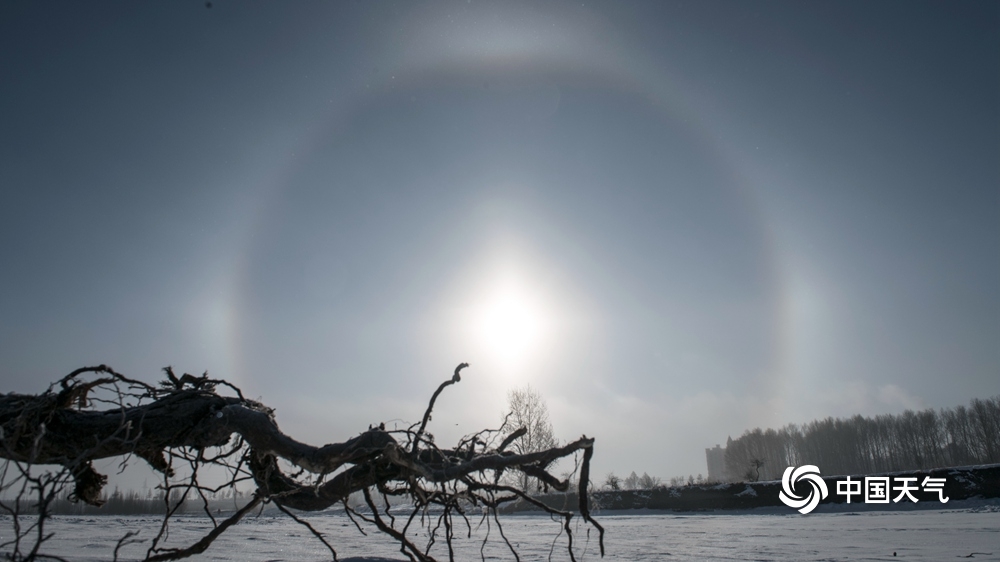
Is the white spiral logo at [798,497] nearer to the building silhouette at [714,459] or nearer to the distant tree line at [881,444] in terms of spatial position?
the distant tree line at [881,444]

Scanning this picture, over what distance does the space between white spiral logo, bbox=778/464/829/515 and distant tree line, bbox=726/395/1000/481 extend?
128ft

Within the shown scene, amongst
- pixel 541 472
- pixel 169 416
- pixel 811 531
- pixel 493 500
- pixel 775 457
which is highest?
pixel 169 416

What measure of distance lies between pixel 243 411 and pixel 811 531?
8915 millimetres

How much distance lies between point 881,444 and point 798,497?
79.2 m

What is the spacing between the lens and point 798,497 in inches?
672

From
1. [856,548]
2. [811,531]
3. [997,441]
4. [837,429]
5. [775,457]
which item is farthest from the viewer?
[775,457]

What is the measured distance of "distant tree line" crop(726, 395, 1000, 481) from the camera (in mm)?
63219

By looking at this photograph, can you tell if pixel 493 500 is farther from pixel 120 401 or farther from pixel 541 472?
pixel 120 401

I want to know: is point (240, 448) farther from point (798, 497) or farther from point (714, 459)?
point (714, 459)

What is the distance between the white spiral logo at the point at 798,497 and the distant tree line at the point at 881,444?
39.1m

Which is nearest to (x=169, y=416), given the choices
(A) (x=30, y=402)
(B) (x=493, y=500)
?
(A) (x=30, y=402)

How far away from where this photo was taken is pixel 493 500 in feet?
10.8
